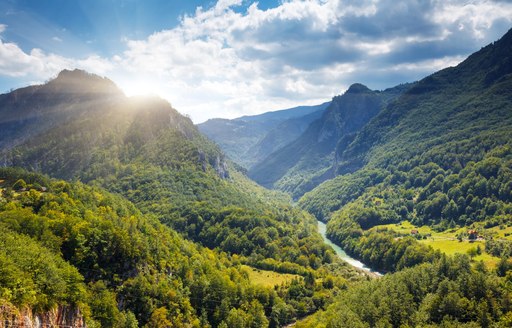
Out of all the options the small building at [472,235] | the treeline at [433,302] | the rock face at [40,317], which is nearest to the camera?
the rock face at [40,317]

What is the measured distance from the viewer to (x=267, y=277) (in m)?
154

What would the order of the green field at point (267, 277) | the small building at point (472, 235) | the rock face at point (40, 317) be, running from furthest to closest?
the small building at point (472, 235)
the green field at point (267, 277)
the rock face at point (40, 317)

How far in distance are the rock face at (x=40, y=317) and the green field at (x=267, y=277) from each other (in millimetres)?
85358

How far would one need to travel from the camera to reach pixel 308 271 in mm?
157750

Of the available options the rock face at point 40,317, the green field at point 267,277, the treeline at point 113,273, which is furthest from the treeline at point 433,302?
the rock face at point 40,317

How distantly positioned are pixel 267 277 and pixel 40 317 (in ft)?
352

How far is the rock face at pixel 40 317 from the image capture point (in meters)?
48.2

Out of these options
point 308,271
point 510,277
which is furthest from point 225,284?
point 510,277

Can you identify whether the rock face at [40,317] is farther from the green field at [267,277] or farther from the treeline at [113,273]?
the green field at [267,277]

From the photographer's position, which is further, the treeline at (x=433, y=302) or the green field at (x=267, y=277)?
the green field at (x=267, y=277)

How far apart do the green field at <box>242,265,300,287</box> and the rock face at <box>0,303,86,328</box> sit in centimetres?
8536

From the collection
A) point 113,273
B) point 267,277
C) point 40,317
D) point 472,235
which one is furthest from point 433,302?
point 472,235

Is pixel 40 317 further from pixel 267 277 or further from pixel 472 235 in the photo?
pixel 472 235

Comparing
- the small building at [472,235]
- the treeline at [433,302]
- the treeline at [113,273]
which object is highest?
the treeline at [113,273]
